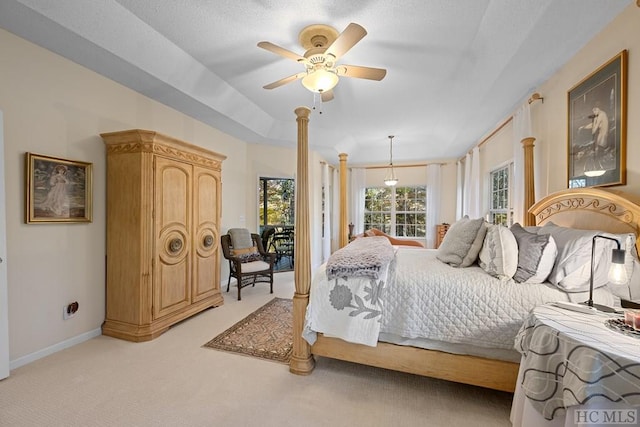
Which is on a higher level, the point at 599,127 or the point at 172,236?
the point at 599,127

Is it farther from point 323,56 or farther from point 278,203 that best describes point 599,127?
point 278,203

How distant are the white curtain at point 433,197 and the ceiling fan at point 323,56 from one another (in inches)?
185

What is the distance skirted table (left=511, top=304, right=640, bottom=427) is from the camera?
0.90 meters

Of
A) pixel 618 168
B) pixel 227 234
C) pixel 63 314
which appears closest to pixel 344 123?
pixel 227 234

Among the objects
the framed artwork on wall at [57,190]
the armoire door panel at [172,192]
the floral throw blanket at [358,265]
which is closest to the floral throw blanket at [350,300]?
the floral throw blanket at [358,265]

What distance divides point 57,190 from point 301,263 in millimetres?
2252

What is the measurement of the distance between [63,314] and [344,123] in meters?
4.18

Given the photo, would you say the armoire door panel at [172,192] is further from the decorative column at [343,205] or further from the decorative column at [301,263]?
the decorative column at [343,205]

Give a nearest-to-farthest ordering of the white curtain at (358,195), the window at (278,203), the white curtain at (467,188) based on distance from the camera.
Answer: the white curtain at (467,188)
the window at (278,203)
the white curtain at (358,195)

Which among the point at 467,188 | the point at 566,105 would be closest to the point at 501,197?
the point at 467,188

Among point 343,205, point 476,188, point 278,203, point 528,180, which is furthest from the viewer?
point 278,203

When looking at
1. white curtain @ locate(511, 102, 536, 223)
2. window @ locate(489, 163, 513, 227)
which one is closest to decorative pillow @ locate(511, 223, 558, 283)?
white curtain @ locate(511, 102, 536, 223)

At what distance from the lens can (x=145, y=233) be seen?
254 cm

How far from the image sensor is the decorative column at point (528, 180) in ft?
8.79
